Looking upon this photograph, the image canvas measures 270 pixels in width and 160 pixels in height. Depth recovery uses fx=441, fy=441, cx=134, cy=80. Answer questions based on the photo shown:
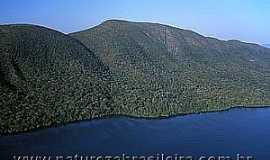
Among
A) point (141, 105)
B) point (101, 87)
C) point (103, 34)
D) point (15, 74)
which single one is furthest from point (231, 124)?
point (103, 34)

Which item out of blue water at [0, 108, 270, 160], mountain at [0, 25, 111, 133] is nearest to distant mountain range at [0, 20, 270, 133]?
mountain at [0, 25, 111, 133]

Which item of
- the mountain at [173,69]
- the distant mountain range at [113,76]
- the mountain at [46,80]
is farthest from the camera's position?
the mountain at [173,69]

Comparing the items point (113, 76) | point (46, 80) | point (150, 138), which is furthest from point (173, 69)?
point (150, 138)

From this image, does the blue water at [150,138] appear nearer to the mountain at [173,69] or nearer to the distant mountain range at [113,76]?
the distant mountain range at [113,76]

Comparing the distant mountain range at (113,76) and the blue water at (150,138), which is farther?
the distant mountain range at (113,76)

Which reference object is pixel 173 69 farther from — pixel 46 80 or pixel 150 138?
pixel 150 138

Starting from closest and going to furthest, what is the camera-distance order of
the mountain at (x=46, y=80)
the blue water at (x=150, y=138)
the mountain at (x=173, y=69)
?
the blue water at (x=150, y=138) < the mountain at (x=46, y=80) < the mountain at (x=173, y=69)

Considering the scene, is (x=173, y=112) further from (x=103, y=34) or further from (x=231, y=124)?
(x=103, y=34)

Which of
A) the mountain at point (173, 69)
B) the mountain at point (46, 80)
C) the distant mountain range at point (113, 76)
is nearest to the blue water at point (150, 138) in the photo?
the mountain at point (46, 80)
